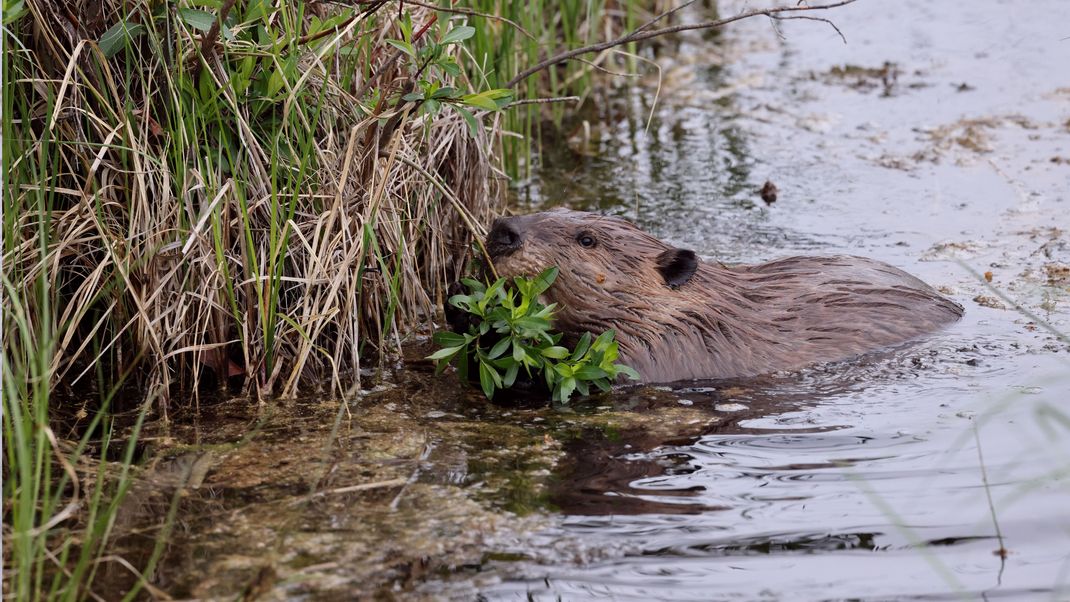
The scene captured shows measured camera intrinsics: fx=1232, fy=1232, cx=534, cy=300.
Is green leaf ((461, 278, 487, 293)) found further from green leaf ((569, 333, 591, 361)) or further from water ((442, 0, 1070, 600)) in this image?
water ((442, 0, 1070, 600))

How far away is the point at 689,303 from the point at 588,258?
0.41 m

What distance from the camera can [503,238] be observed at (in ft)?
13.5

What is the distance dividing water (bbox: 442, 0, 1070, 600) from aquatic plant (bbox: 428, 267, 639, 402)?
355mm

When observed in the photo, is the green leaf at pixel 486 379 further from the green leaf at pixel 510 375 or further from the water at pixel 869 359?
the water at pixel 869 359

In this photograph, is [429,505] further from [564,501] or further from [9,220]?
[9,220]

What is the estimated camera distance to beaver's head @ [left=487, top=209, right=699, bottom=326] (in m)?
4.15

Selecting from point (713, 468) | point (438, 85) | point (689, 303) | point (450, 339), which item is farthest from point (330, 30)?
point (713, 468)

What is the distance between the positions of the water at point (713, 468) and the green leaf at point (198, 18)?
119 cm

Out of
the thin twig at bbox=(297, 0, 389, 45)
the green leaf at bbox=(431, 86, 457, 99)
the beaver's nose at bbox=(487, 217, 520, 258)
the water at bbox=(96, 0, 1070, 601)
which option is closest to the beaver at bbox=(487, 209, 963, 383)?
the beaver's nose at bbox=(487, 217, 520, 258)

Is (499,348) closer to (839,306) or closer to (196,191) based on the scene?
(196,191)

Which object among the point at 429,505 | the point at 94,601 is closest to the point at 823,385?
the point at 429,505

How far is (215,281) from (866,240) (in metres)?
3.32

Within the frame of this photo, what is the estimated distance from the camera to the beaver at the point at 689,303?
14.0 feet

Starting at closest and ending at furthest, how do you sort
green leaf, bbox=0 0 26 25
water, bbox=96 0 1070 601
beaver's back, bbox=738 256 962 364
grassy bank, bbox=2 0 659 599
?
water, bbox=96 0 1070 601
green leaf, bbox=0 0 26 25
grassy bank, bbox=2 0 659 599
beaver's back, bbox=738 256 962 364
